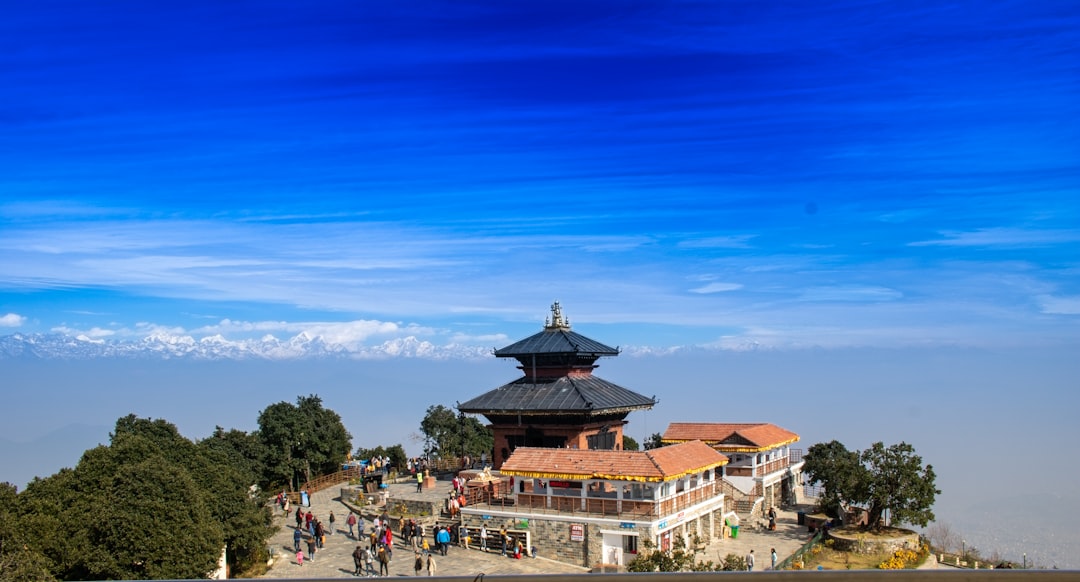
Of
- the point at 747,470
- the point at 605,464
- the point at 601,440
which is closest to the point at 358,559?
the point at 605,464

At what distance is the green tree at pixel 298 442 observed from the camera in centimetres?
4494

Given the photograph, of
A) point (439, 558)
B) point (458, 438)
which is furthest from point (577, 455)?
point (458, 438)

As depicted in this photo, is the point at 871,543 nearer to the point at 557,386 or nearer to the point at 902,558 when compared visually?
the point at 902,558

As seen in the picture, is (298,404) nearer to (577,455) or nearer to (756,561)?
(577,455)

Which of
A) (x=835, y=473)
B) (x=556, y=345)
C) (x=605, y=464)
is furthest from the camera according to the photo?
(x=556, y=345)

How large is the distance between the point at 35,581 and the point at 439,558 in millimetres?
14070

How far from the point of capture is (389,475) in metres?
44.0

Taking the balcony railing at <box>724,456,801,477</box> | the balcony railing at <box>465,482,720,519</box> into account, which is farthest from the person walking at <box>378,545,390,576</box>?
the balcony railing at <box>724,456,801,477</box>

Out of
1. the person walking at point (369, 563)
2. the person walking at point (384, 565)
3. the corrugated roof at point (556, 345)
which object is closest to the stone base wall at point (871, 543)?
the corrugated roof at point (556, 345)

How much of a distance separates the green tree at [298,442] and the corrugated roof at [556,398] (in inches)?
354

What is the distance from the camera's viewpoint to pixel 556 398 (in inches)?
1618

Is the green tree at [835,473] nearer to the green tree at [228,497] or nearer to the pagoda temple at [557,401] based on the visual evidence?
the pagoda temple at [557,401]

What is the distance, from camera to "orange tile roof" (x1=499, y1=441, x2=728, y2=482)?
1216 inches

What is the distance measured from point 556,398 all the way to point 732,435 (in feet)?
29.4
